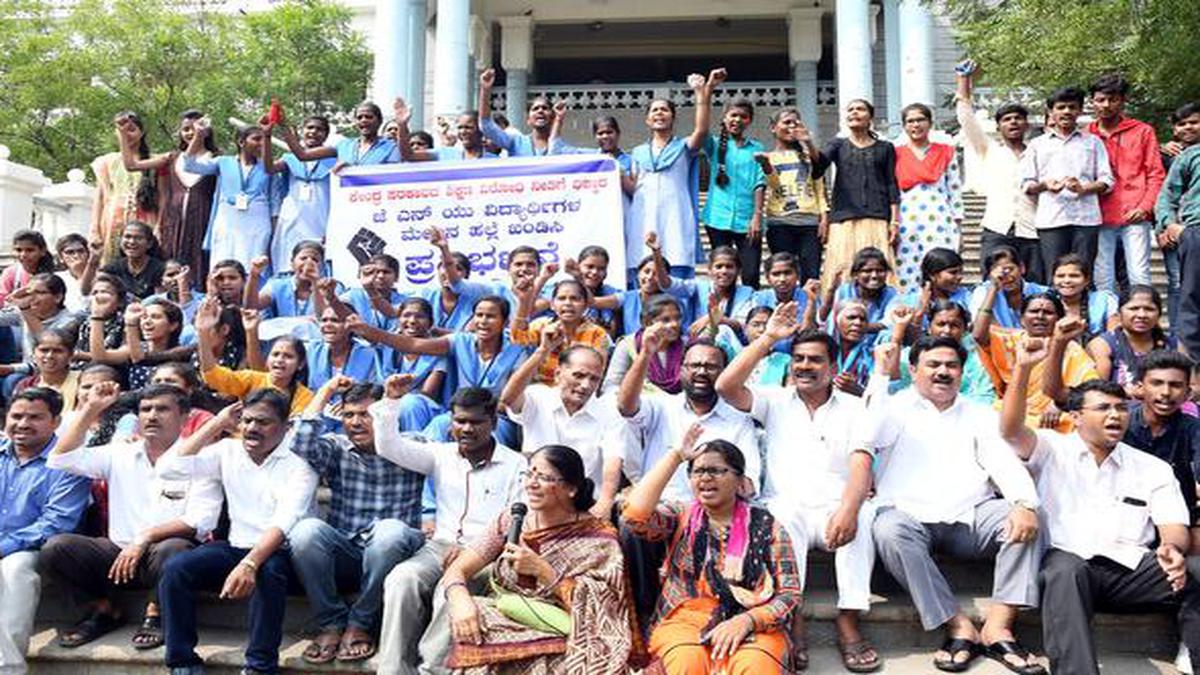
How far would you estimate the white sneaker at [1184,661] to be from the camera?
4.05m

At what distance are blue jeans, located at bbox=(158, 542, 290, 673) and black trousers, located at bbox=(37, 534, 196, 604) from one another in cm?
20

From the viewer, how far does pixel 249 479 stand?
15.5 ft

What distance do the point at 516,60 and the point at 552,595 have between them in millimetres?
16229

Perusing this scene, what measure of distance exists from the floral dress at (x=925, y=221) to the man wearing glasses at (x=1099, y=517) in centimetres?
307

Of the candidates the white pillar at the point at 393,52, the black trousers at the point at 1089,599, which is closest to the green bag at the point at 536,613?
the black trousers at the point at 1089,599

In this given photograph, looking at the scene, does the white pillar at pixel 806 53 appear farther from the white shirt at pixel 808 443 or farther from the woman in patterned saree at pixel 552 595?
the woman in patterned saree at pixel 552 595

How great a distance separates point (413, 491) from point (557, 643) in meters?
1.37

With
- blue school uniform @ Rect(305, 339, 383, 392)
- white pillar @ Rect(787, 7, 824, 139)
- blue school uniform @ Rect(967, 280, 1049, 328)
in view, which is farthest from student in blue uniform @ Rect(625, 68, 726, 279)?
white pillar @ Rect(787, 7, 824, 139)

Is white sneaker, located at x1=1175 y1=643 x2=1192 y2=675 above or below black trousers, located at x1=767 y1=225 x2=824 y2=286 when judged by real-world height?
below

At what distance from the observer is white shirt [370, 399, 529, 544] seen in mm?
4660

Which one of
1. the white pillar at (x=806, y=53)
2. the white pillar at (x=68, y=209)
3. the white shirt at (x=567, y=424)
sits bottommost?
the white shirt at (x=567, y=424)

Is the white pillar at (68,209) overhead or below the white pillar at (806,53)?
below

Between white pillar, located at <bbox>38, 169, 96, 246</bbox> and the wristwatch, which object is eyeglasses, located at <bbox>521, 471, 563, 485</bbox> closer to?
the wristwatch

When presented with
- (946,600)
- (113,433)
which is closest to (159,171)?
(113,433)
